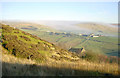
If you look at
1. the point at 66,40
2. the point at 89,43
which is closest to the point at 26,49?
the point at 66,40

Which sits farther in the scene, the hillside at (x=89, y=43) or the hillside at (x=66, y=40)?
the hillside at (x=66, y=40)

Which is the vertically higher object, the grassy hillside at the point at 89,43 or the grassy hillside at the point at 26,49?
the grassy hillside at the point at 26,49

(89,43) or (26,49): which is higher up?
(26,49)

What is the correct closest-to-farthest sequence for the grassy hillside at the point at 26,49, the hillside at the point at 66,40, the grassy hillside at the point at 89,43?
the grassy hillside at the point at 26,49 → the grassy hillside at the point at 89,43 → the hillside at the point at 66,40

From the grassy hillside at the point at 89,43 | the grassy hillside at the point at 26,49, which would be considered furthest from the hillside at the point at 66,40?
the grassy hillside at the point at 26,49

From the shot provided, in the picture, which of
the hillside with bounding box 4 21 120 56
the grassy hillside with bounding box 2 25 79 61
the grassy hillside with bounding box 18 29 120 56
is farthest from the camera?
the hillside with bounding box 4 21 120 56

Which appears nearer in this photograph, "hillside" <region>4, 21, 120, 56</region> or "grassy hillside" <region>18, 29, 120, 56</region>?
"grassy hillside" <region>18, 29, 120, 56</region>

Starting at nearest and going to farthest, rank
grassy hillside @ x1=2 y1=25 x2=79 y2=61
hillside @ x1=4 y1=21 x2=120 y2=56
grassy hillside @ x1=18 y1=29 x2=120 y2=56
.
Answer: grassy hillside @ x1=2 y1=25 x2=79 y2=61
grassy hillside @ x1=18 y1=29 x2=120 y2=56
hillside @ x1=4 y1=21 x2=120 y2=56

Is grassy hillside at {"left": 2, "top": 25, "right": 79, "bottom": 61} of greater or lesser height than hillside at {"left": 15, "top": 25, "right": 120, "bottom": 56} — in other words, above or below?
above

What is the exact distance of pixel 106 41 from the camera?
149 ft

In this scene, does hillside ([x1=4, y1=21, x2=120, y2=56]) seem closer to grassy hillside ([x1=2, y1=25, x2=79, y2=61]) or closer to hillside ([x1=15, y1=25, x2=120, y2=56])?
hillside ([x1=15, y1=25, x2=120, y2=56])

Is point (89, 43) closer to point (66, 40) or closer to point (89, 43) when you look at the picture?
point (89, 43)

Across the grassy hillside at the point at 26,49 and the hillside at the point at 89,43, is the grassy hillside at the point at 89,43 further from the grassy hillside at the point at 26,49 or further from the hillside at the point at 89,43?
the grassy hillside at the point at 26,49

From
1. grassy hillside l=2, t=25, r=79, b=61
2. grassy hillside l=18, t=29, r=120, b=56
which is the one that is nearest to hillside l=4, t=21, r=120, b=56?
grassy hillside l=18, t=29, r=120, b=56
